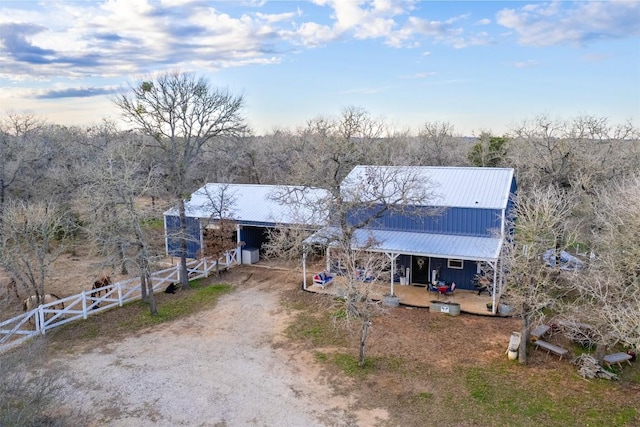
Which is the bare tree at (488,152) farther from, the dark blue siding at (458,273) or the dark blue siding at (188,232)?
the dark blue siding at (188,232)

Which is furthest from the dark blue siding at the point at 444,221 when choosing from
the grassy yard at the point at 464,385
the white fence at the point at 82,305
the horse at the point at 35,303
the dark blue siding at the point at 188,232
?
the horse at the point at 35,303

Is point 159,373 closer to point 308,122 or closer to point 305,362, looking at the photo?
point 305,362

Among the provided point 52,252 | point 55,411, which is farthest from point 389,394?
point 52,252

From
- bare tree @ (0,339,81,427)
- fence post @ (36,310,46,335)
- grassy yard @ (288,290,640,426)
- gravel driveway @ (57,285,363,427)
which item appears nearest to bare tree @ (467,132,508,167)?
grassy yard @ (288,290,640,426)

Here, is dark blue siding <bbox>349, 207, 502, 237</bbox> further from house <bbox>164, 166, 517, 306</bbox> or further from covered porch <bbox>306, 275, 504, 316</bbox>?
covered porch <bbox>306, 275, 504, 316</bbox>

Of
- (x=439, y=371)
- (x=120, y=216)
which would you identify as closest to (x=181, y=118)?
(x=120, y=216)

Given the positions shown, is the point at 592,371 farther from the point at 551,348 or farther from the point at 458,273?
the point at 458,273
